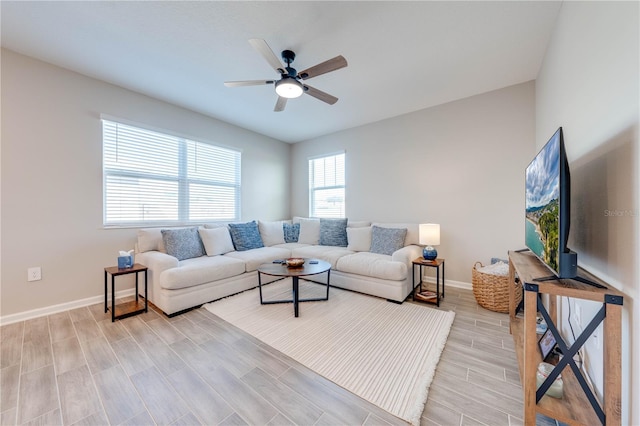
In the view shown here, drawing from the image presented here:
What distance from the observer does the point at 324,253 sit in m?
3.54

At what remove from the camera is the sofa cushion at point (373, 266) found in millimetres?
2785

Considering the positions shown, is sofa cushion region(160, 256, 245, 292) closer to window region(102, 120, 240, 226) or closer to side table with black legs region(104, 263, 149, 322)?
side table with black legs region(104, 263, 149, 322)

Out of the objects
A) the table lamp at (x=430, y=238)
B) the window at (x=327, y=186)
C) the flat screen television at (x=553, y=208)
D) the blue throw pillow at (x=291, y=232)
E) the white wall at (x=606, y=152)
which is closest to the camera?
the white wall at (x=606, y=152)

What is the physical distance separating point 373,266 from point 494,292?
1279 millimetres

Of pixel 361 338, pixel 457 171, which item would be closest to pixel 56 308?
pixel 361 338

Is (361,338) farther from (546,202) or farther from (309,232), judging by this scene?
(309,232)

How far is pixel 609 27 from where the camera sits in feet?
3.79

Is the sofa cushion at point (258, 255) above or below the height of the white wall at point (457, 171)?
below

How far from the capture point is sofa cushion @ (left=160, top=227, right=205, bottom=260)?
3.03 metres

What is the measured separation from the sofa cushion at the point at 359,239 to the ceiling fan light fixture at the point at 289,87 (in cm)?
219

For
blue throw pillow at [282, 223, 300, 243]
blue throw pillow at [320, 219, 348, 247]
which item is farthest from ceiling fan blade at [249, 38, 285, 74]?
blue throw pillow at [282, 223, 300, 243]

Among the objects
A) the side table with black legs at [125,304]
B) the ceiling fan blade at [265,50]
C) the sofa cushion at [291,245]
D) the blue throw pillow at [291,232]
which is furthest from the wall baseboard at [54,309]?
the ceiling fan blade at [265,50]

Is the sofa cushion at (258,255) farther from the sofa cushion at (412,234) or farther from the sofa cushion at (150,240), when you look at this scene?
the sofa cushion at (412,234)

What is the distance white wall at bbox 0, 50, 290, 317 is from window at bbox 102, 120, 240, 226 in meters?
0.14
